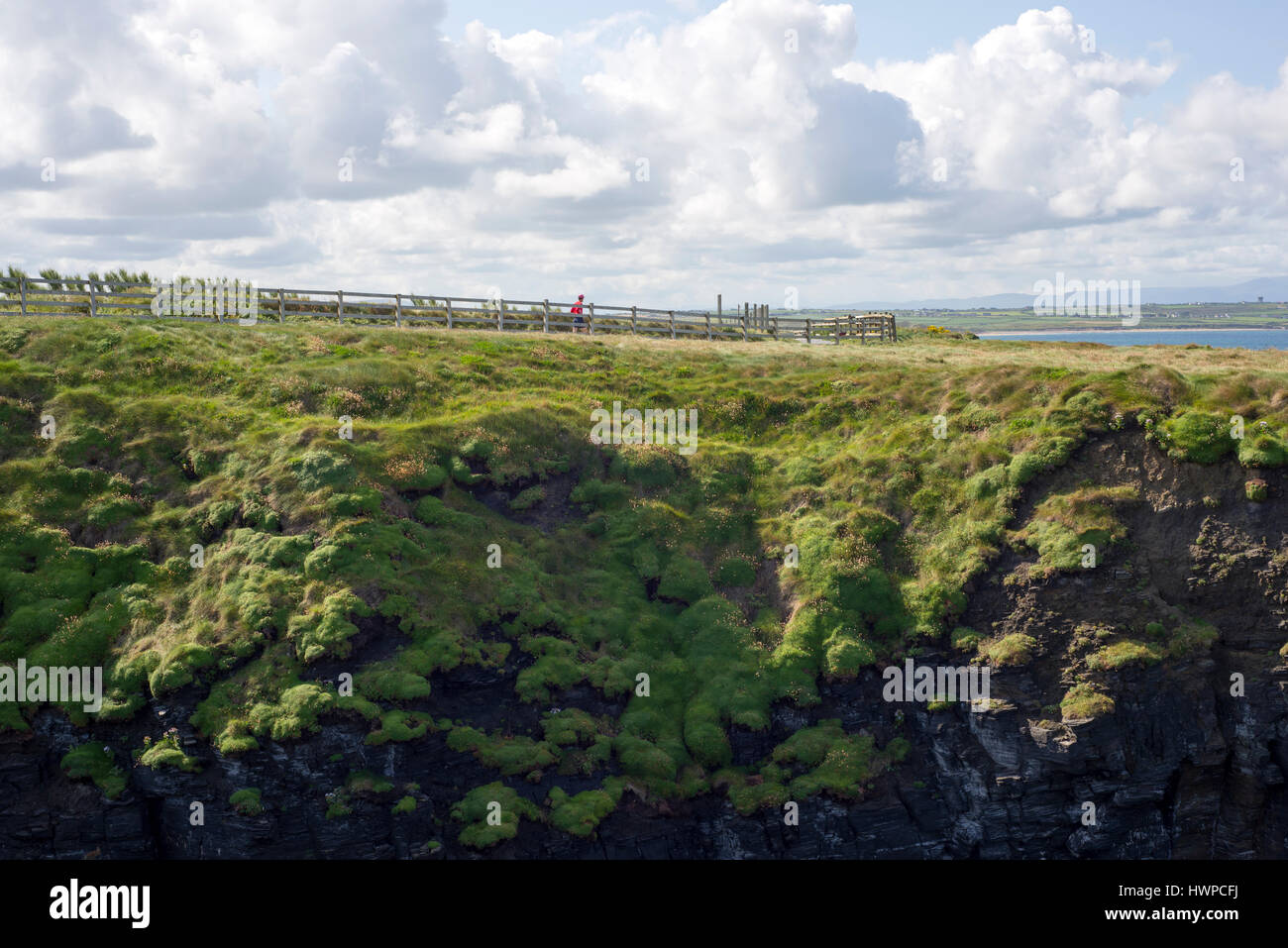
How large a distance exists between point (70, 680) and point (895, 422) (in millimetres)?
30384

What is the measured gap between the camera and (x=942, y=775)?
27906 millimetres

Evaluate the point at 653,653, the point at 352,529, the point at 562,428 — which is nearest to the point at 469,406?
the point at 562,428

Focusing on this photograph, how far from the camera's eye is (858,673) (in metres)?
29.9

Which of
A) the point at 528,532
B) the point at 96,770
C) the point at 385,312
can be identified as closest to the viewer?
the point at 96,770

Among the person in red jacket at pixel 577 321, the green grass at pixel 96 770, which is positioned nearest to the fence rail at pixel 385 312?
the person in red jacket at pixel 577 321

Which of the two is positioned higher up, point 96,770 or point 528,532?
point 528,532

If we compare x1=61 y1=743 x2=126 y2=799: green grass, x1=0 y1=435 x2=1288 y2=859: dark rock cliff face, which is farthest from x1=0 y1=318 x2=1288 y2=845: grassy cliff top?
x1=61 y1=743 x2=126 y2=799: green grass

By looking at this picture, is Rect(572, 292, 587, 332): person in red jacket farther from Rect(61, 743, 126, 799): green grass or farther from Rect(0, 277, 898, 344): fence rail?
Rect(61, 743, 126, 799): green grass

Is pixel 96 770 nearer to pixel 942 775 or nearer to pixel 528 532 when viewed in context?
pixel 528 532

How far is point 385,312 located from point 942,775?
39023 mm

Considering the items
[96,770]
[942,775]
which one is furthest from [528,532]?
[942,775]

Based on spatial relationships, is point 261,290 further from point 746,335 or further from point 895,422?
point 895,422

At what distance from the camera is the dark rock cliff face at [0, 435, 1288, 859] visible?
25906mm

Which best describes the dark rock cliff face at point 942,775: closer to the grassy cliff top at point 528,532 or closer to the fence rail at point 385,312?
the grassy cliff top at point 528,532
